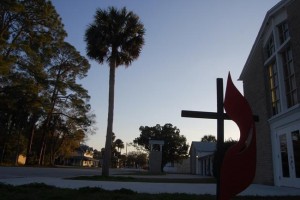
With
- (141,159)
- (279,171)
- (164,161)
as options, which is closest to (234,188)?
(279,171)

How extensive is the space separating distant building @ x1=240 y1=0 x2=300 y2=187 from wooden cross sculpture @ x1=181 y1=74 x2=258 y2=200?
305 inches

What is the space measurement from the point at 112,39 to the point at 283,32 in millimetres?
10611

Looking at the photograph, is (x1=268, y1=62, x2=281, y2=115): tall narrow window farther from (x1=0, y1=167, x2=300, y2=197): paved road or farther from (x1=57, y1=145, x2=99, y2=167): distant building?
(x1=57, y1=145, x2=99, y2=167): distant building

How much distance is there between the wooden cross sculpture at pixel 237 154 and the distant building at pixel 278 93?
7.74 m

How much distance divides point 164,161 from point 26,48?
42.0 meters

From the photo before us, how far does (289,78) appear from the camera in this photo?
1491 cm

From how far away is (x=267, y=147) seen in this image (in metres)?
16.9

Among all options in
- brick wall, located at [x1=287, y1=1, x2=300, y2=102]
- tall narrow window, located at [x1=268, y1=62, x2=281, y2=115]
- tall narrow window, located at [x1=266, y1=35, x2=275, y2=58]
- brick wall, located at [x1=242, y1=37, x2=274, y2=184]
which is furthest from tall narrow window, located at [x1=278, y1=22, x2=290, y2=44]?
brick wall, located at [x1=242, y1=37, x2=274, y2=184]

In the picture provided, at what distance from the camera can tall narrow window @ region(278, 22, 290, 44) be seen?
609 inches

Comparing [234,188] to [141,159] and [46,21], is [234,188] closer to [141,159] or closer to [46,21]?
[46,21]

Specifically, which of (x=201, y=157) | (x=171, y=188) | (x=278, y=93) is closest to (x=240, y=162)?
(x=171, y=188)

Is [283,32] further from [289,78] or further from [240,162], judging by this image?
[240,162]

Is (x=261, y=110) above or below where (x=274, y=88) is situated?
below


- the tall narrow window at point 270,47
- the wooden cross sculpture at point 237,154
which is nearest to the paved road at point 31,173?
the wooden cross sculpture at point 237,154
